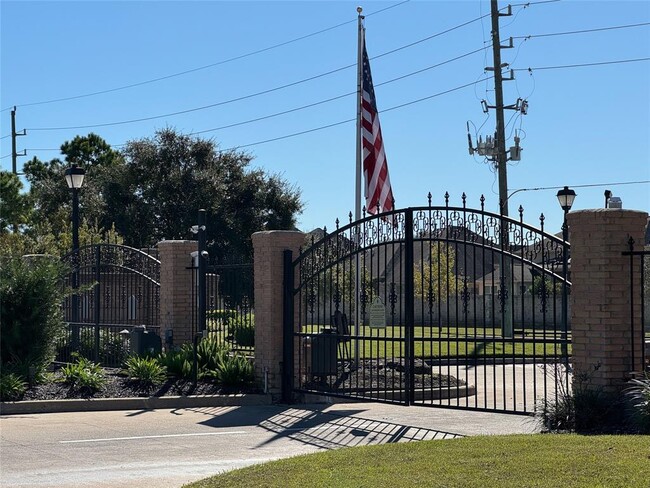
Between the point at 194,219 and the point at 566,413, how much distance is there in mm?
33688

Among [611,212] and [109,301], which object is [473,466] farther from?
[109,301]

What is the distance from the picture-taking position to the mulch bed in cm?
1568

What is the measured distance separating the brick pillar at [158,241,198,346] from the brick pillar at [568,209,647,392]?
8715mm

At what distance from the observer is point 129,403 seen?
15.4 m

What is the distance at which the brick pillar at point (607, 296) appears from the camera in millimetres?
11547

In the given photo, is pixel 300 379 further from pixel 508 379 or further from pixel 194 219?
pixel 194 219

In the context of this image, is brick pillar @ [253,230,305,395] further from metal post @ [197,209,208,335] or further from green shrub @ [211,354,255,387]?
metal post @ [197,209,208,335]

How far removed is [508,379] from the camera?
21297mm

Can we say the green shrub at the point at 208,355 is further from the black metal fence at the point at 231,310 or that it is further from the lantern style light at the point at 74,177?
the lantern style light at the point at 74,177

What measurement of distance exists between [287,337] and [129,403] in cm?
272

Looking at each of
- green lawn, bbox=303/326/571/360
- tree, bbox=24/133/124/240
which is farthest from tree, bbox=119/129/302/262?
green lawn, bbox=303/326/571/360

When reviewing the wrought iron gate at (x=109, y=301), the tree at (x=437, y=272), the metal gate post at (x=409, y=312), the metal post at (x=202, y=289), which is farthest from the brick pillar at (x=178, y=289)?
the metal gate post at (x=409, y=312)

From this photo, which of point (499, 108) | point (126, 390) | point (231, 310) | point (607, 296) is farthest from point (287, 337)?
point (499, 108)

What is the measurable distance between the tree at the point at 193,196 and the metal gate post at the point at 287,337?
90.3 ft
